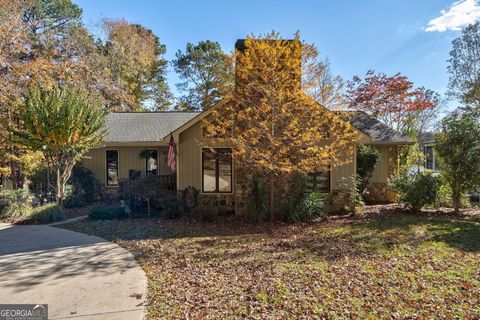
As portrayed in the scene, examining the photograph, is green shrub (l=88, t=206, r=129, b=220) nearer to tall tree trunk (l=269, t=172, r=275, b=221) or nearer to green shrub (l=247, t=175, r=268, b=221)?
green shrub (l=247, t=175, r=268, b=221)

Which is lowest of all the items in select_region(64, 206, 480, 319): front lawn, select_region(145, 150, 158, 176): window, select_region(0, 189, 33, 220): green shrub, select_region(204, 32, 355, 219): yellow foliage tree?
select_region(64, 206, 480, 319): front lawn

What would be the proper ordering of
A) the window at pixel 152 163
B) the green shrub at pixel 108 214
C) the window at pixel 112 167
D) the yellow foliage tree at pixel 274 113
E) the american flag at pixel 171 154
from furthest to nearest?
the window at pixel 152 163 < the window at pixel 112 167 < the green shrub at pixel 108 214 < the american flag at pixel 171 154 < the yellow foliage tree at pixel 274 113

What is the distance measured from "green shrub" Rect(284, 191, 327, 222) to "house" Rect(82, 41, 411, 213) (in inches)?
35.5

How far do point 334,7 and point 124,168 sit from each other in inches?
467

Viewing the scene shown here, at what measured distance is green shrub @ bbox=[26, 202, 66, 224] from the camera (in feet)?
29.7

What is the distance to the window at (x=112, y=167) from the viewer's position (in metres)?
14.1

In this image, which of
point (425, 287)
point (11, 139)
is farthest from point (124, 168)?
point (425, 287)

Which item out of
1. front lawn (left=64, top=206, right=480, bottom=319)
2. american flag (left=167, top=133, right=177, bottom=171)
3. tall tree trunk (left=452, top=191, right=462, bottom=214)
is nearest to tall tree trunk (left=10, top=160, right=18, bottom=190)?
front lawn (left=64, top=206, right=480, bottom=319)

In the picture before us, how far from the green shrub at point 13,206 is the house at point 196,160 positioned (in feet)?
9.87

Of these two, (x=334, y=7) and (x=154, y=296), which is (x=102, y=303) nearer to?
(x=154, y=296)

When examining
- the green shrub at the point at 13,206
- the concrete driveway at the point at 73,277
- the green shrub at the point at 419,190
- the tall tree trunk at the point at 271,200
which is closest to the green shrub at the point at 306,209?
the tall tree trunk at the point at 271,200

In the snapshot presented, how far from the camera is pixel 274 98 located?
26.6 feet

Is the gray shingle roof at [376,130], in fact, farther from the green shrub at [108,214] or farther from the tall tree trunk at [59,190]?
the tall tree trunk at [59,190]

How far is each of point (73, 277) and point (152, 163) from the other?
392 inches
